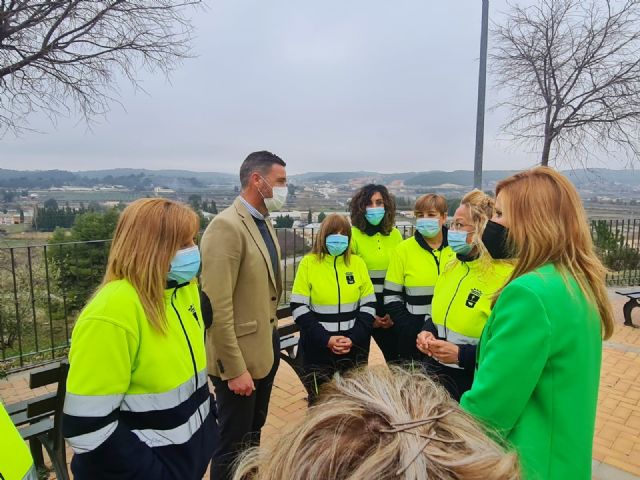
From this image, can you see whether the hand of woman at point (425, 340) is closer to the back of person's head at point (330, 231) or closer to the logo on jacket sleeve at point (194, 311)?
the back of person's head at point (330, 231)

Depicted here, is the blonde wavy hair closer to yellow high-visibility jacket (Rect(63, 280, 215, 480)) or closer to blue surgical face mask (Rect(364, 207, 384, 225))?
blue surgical face mask (Rect(364, 207, 384, 225))

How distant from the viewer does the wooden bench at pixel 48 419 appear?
244 cm

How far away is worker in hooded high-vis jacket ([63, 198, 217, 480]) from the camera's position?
5.00 ft

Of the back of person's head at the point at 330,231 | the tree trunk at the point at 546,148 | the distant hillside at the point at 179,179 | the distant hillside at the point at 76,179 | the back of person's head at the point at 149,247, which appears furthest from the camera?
the tree trunk at the point at 546,148

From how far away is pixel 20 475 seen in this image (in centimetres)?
102

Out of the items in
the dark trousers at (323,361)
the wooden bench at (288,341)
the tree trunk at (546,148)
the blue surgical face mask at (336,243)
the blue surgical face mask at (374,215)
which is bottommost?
the wooden bench at (288,341)

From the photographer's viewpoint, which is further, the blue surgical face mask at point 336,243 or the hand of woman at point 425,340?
the blue surgical face mask at point 336,243

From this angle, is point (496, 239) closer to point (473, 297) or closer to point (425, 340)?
point (473, 297)

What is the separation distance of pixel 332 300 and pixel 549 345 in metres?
1.93

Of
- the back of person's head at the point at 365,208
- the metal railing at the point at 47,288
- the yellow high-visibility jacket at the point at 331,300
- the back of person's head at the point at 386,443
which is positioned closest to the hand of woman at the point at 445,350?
the yellow high-visibility jacket at the point at 331,300

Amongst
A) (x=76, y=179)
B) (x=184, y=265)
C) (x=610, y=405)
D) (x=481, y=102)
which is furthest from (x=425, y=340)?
(x=76, y=179)

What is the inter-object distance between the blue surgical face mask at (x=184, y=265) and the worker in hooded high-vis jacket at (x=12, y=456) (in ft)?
2.91

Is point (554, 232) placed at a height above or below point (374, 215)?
above

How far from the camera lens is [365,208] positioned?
3.53 meters
